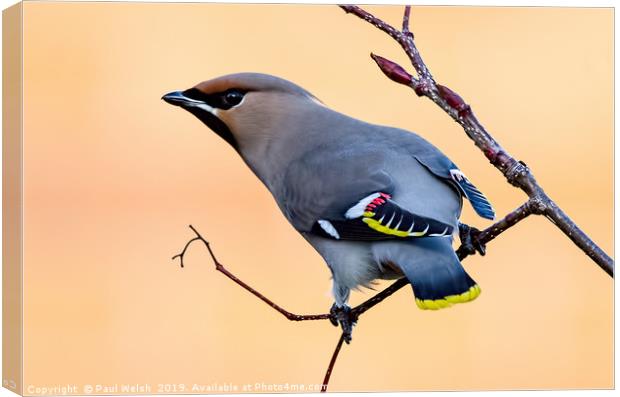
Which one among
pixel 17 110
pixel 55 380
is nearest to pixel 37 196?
pixel 17 110

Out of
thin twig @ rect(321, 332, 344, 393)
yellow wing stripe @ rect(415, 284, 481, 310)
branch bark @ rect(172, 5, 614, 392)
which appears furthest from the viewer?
thin twig @ rect(321, 332, 344, 393)

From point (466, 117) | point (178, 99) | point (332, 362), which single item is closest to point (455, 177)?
Answer: point (466, 117)

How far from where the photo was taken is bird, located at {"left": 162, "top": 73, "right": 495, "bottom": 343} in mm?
4383

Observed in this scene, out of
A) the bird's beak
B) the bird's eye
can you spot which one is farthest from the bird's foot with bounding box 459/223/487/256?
the bird's beak

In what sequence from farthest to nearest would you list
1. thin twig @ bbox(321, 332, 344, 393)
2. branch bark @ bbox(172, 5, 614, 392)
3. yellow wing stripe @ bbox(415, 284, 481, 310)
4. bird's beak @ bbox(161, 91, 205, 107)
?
bird's beak @ bbox(161, 91, 205, 107) → thin twig @ bbox(321, 332, 344, 393) → yellow wing stripe @ bbox(415, 284, 481, 310) → branch bark @ bbox(172, 5, 614, 392)

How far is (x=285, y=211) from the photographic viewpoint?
4.96 metres

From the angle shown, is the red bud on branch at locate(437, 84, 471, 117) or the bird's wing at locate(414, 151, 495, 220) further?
the bird's wing at locate(414, 151, 495, 220)

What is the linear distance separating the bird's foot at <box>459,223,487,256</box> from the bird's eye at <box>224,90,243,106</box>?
1.21 m

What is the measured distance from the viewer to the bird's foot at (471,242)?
179 inches

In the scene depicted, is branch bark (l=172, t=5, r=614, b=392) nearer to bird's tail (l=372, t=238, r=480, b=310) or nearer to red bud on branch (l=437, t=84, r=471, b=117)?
red bud on branch (l=437, t=84, r=471, b=117)

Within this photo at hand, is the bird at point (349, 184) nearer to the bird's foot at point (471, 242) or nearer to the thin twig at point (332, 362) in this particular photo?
the bird's foot at point (471, 242)

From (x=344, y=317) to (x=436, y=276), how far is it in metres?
0.70

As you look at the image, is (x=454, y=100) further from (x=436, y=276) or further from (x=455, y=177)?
(x=436, y=276)

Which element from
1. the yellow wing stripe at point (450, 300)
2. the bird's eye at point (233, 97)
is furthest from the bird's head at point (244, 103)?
the yellow wing stripe at point (450, 300)
